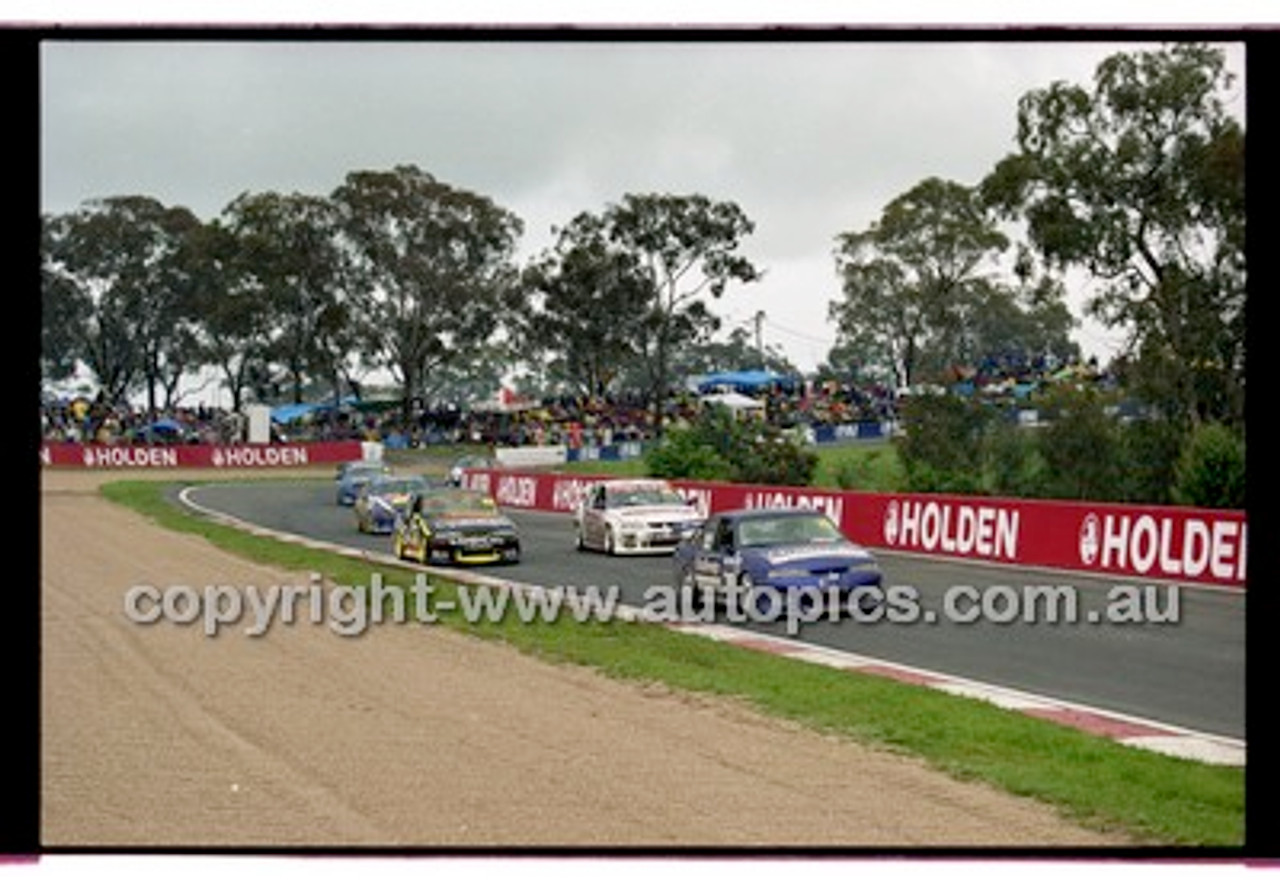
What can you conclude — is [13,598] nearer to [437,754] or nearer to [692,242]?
[437,754]

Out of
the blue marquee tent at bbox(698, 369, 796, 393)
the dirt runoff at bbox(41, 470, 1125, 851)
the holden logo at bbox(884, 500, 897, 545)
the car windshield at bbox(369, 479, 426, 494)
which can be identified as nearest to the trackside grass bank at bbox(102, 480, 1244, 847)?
the dirt runoff at bbox(41, 470, 1125, 851)

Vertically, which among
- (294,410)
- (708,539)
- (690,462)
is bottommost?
(708,539)

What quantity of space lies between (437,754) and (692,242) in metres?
42.9

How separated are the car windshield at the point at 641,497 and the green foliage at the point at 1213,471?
9.07 m

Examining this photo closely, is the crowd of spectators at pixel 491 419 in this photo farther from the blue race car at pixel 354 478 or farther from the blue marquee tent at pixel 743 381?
the blue race car at pixel 354 478

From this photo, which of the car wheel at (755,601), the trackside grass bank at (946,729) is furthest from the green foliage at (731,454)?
the trackside grass bank at (946,729)

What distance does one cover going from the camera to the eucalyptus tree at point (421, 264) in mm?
61562

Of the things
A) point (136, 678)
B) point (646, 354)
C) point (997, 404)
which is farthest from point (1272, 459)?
point (646, 354)

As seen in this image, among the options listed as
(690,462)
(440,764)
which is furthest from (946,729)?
(690,462)

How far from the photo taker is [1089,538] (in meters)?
26.1

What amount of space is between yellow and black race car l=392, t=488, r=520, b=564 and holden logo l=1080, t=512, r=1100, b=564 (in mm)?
9358

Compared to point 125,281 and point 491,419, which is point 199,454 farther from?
point 125,281

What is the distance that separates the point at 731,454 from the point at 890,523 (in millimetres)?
18800

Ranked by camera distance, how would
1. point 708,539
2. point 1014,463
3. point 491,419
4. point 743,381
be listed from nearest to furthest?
point 708,539 < point 1014,463 < point 743,381 < point 491,419
